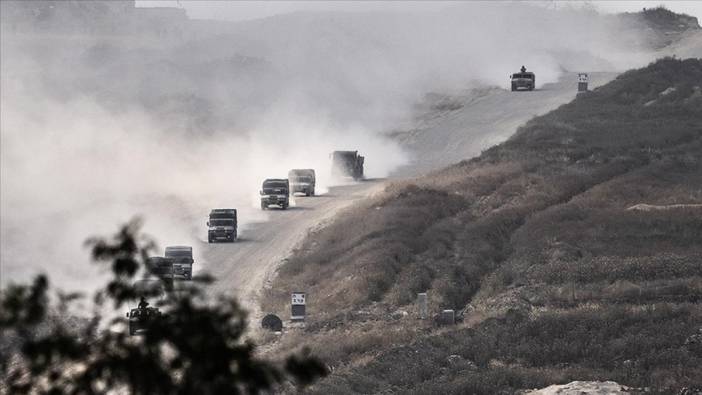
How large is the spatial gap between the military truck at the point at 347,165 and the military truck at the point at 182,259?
116 ft

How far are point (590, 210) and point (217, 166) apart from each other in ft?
155

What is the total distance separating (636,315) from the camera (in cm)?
4344

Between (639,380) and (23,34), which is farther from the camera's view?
(23,34)

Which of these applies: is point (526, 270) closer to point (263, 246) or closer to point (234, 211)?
point (263, 246)

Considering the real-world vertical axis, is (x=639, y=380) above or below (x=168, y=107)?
below

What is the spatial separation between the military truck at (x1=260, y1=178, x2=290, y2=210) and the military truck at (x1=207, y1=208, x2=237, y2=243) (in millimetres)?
9743

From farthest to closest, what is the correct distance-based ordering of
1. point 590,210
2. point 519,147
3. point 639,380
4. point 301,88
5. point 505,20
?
point 505,20 → point 301,88 → point 519,147 → point 590,210 → point 639,380

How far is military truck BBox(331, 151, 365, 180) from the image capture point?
318ft

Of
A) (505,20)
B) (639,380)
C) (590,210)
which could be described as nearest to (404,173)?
(590,210)

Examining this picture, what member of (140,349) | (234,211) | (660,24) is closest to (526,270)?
(234,211)

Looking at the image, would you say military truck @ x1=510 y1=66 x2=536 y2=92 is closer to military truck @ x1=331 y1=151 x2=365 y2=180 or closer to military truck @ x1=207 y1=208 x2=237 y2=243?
military truck @ x1=331 y1=151 x2=365 y2=180

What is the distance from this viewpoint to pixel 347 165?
9688 cm

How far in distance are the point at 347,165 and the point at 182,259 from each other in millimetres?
36265

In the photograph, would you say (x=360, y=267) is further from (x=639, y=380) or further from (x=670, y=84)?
(x=670, y=84)
